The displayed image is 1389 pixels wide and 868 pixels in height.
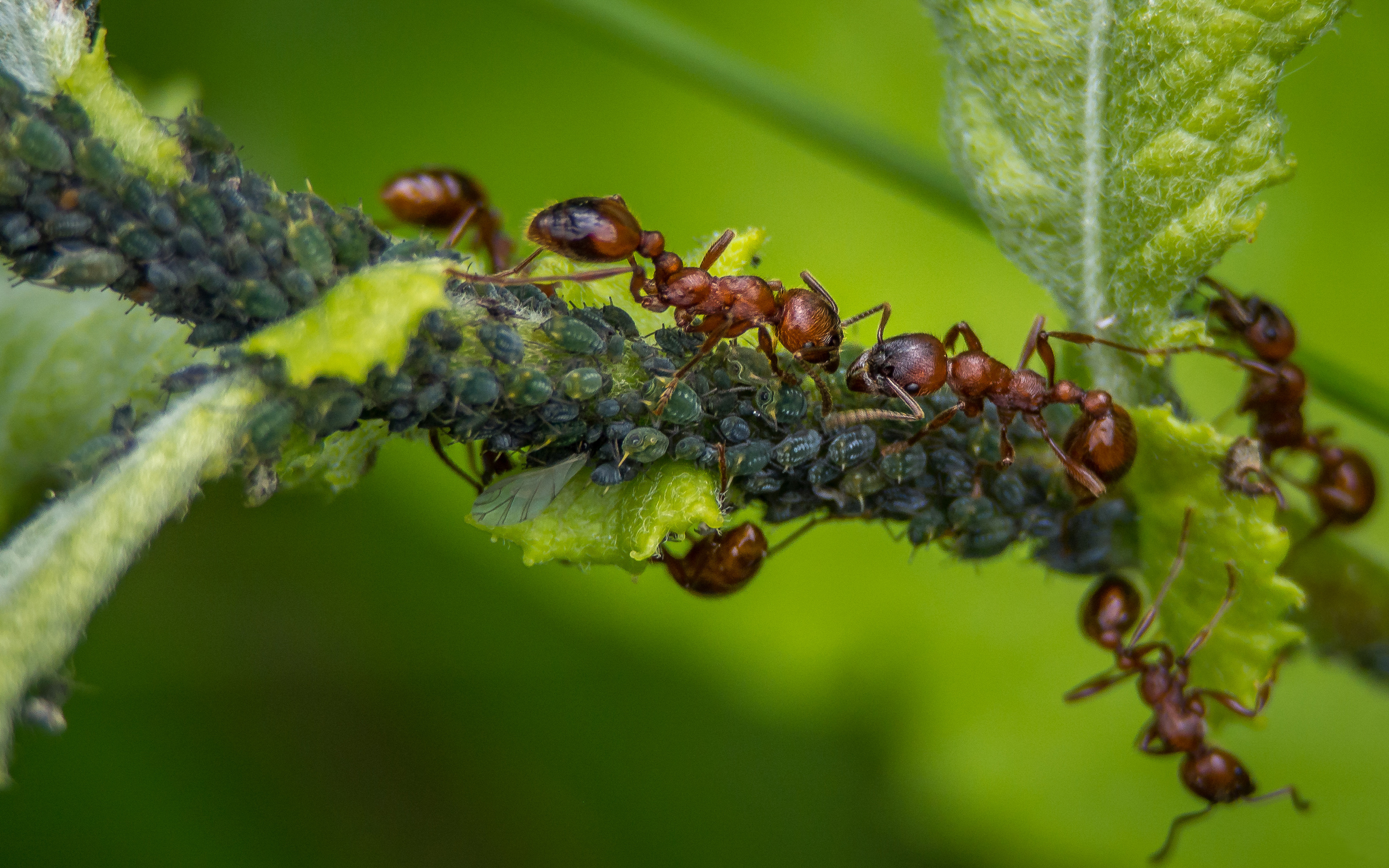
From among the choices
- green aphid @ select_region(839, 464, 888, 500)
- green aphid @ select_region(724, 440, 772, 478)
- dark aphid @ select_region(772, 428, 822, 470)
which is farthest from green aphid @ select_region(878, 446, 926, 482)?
green aphid @ select_region(724, 440, 772, 478)

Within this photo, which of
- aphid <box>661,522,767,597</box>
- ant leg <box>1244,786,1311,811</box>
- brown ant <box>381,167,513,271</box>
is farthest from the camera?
ant leg <box>1244,786,1311,811</box>

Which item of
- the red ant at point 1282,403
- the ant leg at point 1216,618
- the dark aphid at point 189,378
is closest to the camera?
the dark aphid at point 189,378

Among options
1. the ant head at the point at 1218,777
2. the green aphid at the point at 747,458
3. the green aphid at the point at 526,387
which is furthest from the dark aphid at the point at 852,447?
the ant head at the point at 1218,777

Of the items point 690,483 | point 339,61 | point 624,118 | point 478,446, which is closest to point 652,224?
point 624,118

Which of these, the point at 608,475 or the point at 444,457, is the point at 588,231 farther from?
the point at 608,475

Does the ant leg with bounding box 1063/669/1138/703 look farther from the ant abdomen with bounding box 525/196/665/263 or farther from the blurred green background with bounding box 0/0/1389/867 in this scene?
the ant abdomen with bounding box 525/196/665/263

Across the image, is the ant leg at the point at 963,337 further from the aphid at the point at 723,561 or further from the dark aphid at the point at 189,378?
the dark aphid at the point at 189,378

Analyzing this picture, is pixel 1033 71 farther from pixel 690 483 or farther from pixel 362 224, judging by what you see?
pixel 362 224
